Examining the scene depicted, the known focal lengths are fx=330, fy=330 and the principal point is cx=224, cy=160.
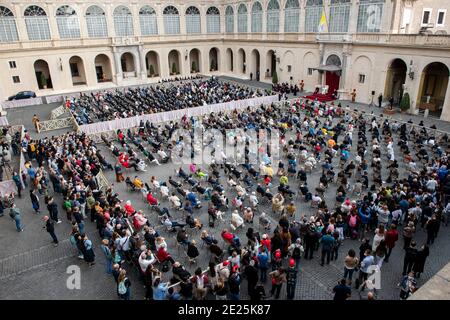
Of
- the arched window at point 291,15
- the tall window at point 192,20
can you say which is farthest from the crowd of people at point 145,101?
the tall window at point 192,20

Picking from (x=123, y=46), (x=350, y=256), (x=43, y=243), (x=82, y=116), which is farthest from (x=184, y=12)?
(x=350, y=256)

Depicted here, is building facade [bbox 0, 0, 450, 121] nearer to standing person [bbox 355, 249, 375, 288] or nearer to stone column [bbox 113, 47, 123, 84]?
stone column [bbox 113, 47, 123, 84]

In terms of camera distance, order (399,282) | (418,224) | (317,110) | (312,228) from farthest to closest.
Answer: (317,110) < (418,224) < (312,228) < (399,282)

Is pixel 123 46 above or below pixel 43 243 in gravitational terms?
above

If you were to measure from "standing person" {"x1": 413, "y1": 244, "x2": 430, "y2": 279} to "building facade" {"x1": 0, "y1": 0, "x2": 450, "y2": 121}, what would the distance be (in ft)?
69.2

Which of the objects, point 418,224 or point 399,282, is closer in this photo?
point 399,282

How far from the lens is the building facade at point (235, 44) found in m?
30.1

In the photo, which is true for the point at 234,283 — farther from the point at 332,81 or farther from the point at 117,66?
the point at 117,66

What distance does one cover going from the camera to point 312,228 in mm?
11539

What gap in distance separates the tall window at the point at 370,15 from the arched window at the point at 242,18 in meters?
19.7

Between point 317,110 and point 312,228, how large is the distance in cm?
1985
